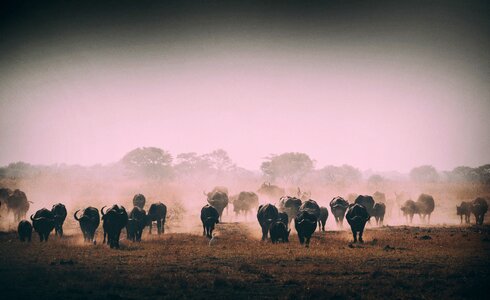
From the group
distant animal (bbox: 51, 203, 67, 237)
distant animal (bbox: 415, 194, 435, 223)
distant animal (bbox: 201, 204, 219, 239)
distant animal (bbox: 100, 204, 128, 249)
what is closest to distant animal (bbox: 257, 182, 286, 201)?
distant animal (bbox: 415, 194, 435, 223)

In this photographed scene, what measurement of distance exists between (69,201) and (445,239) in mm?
52877

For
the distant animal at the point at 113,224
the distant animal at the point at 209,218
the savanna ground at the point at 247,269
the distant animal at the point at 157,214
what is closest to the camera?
the savanna ground at the point at 247,269

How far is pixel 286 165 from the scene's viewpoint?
9662cm

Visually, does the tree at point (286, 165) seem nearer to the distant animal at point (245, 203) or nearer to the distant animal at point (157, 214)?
the distant animal at point (245, 203)

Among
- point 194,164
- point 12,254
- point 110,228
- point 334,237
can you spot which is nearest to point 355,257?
point 334,237

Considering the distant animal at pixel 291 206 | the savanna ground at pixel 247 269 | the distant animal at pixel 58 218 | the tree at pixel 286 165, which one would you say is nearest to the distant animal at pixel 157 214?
the savanna ground at pixel 247 269

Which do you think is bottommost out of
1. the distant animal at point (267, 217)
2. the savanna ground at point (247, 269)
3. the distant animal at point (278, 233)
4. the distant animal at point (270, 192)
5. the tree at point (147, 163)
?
the savanna ground at point (247, 269)

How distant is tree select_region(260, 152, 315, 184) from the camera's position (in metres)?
96.8

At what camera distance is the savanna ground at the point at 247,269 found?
485 inches

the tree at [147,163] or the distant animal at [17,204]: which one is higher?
the tree at [147,163]

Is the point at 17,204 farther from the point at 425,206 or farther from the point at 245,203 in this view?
the point at 425,206

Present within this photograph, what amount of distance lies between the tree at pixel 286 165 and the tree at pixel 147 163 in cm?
2938

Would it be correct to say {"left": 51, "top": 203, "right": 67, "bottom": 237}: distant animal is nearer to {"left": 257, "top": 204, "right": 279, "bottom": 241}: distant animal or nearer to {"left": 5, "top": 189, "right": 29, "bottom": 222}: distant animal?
{"left": 5, "top": 189, "right": 29, "bottom": 222}: distant animal

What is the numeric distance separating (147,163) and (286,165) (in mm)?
40306
